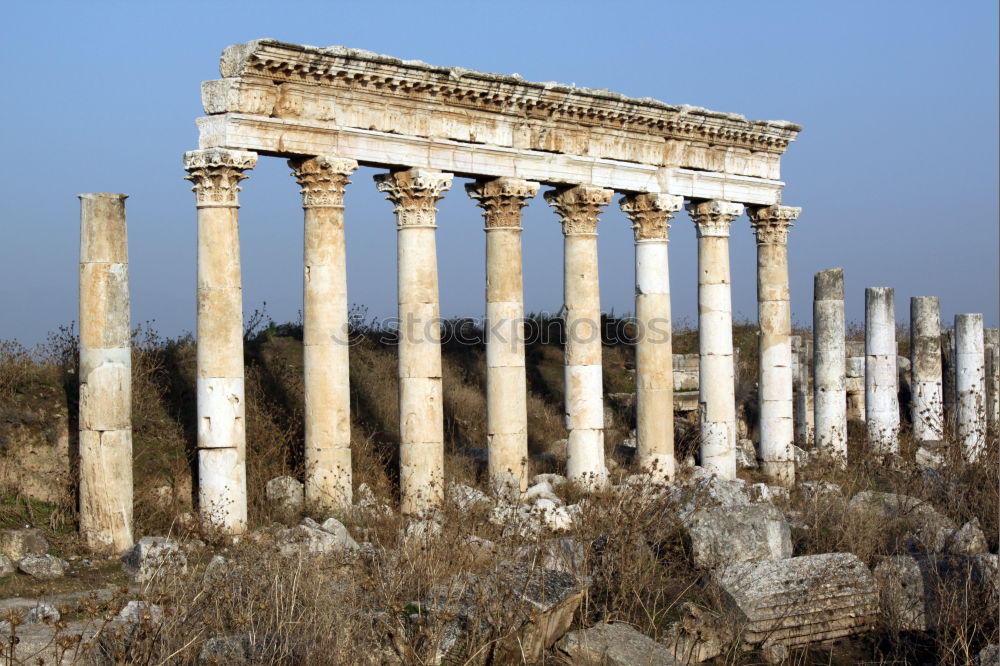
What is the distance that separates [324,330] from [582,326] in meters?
5.07

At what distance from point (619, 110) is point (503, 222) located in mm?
3022

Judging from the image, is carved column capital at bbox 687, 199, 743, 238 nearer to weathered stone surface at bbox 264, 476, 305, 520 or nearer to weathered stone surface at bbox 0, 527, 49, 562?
weathered stone surface at bbox 264, 476, 305, 520

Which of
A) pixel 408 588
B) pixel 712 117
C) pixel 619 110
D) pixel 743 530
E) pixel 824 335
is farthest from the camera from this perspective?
pixel 824 335

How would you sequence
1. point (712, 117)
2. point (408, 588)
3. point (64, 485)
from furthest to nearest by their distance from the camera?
point (712, 117)
point (64, 485)
point (408, 588)

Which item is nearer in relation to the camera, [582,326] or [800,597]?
[800,597]

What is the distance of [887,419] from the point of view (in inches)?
1097

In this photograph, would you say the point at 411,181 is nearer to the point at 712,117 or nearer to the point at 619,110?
the point at 619,110

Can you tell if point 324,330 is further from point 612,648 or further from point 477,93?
point 612,648

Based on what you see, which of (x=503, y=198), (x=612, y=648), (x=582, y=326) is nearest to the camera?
(x=612, y=648)

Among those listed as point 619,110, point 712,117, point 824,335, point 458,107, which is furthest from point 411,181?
point 824,335

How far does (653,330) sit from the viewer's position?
76.7 feet

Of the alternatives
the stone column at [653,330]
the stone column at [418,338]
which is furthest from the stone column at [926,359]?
the stone column at [418,338]

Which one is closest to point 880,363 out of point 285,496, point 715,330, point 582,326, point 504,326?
point 715,330

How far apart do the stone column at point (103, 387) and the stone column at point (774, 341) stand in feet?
42.3
